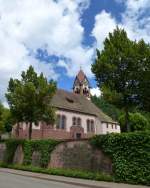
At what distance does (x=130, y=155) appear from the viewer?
21.0 m

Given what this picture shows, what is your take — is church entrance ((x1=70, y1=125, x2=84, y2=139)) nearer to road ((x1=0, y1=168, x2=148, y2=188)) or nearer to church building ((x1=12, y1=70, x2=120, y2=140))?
church building ((x1=12, y1=70, x2=120, y2=140))

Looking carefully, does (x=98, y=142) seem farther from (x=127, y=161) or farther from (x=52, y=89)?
(x=52, y=89)

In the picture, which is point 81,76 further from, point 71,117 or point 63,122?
point 63,122

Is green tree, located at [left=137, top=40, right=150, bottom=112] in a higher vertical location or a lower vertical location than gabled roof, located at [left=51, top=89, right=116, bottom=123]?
lower

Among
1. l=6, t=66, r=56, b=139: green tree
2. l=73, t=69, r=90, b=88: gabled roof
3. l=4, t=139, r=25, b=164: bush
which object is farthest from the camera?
l=73, t=69, r=90, b=88: gabled roof

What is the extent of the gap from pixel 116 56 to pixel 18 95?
11984 millimetres

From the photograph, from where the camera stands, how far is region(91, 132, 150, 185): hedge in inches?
790

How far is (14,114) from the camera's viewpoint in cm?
3716

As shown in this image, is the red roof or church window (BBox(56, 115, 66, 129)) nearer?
church window (BBox(56, 115, 66, 129))

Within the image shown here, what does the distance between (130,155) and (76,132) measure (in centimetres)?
4408

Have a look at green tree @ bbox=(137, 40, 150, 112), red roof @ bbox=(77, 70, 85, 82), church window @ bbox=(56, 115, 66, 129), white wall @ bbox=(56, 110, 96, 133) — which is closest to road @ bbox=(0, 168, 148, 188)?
green tree @ bbox=(137, 40, 150, 112)

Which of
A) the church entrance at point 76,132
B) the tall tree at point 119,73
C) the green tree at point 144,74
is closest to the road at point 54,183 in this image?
the tall tree at point 119,73

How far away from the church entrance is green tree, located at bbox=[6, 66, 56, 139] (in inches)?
1008

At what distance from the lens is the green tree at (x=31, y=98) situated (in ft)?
119
